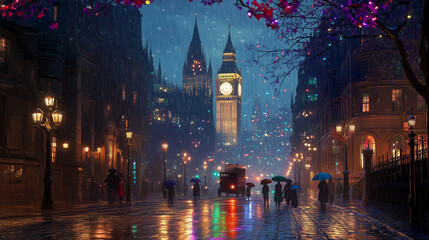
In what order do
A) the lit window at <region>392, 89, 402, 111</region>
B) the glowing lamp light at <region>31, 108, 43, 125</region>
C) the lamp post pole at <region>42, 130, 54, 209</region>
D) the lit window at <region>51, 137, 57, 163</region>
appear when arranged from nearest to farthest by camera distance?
1. the glowing lamp light at <region>31, 108, 43, 125</region>
2. the lamp post pole at <region>42, 130, 54, 209</region>
3. the lit window at <region>51, 137, 57, 163</region>
4. the lit window at <region>392, 89, 402, 111</region>

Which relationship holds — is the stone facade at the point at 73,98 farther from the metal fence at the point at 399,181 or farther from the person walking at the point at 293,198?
the metal fence at the point at 399,181

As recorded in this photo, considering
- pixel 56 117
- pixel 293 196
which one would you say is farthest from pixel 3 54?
pixel 293 196

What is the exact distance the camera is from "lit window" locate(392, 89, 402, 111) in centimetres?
5588

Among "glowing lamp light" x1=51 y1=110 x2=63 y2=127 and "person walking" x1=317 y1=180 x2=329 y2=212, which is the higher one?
"glowing lamp light" x1=51 y1=110 x2=63 y2=127

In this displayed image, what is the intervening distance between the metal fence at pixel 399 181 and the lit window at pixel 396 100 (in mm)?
21378

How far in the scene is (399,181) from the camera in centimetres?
2683

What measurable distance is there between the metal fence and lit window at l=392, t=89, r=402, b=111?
2138 centimetres

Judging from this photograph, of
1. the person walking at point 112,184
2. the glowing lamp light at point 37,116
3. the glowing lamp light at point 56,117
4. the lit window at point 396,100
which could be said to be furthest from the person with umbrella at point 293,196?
the lit window at point 396,100

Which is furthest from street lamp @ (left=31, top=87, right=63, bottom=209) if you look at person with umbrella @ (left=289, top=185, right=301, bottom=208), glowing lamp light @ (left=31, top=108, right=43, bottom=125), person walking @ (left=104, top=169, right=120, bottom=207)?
person with umbrella @ (left=289, top=185, right=301, bottom=208)

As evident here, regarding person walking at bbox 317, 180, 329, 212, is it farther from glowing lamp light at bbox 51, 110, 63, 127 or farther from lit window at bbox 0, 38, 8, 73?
lit window at bbox 0, 38, 8, 73

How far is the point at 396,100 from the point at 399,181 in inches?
1217

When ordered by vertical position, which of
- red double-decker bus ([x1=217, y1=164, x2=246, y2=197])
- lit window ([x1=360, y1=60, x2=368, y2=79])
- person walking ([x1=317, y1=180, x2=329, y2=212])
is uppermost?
lit window ([x1=360, y1=60, x2=368, y2=79])

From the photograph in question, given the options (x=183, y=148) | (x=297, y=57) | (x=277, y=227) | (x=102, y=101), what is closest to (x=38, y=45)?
(x=102, y=101)

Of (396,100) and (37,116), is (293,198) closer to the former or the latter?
(37,116)
